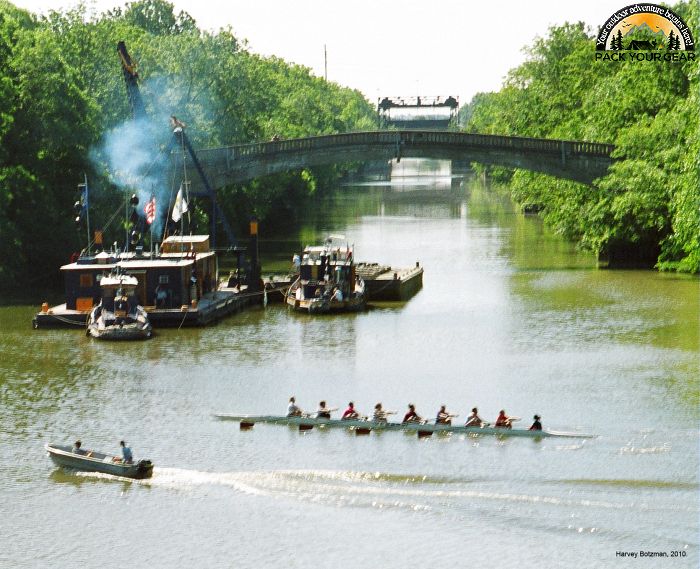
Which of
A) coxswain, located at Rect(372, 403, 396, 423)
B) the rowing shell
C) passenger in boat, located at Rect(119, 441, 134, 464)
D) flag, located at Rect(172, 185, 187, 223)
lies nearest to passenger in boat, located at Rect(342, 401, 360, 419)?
the rowing shell

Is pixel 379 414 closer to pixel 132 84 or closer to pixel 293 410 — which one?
pixel 293 410

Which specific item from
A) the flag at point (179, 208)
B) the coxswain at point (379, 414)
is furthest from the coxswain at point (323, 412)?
the flag at point (179, 208)

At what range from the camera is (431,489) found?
138 ft

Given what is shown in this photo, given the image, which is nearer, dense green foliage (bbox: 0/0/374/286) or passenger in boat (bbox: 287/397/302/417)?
passenger in boat (bbox: 287/397/302/417)

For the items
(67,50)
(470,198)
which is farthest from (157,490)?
(470,198)

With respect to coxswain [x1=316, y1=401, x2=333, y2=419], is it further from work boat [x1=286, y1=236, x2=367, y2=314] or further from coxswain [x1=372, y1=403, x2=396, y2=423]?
work boat [x1=286, y1=236, x2=367, y2=314]

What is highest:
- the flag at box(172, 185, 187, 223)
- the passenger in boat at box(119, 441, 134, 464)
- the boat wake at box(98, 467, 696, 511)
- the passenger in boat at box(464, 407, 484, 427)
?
the flag at box(172, 185, 187, 223)

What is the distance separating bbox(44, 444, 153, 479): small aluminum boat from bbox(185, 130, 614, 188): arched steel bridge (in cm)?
5974

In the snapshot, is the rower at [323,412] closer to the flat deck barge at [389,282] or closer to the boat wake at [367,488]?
the boat wake at [367,488]

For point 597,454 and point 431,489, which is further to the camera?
point 597,454

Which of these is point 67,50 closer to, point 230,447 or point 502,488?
point 230,447

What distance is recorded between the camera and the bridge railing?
10150 centimetres

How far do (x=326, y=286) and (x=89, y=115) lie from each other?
26739mm

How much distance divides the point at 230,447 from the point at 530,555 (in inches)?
555
